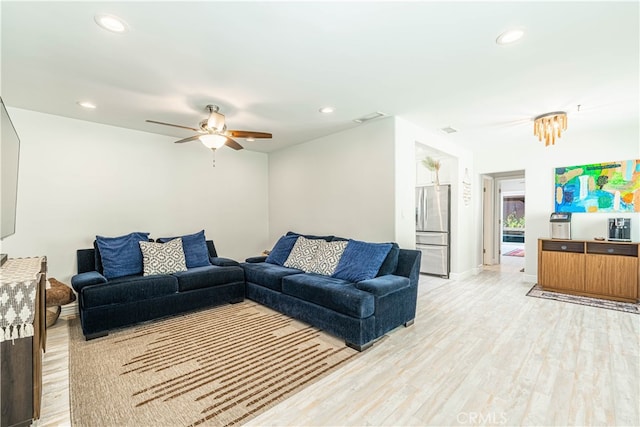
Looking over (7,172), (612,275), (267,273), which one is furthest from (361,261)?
(612,275)

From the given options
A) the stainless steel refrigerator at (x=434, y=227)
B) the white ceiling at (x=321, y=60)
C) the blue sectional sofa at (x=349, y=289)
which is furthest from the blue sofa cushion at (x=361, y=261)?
the stainless steel refrigerator at (x=434, y=227)

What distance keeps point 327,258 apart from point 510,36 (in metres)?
2.71

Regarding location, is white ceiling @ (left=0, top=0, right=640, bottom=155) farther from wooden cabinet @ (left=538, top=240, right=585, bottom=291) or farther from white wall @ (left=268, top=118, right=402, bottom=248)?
wooden cabinet @ (left=538, top=240, right=585, bottom=291)

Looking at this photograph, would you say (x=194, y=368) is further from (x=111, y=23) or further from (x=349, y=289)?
(x=111, y=23)

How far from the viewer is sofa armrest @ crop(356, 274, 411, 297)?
8.89 feet

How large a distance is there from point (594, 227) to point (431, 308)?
3.07 m

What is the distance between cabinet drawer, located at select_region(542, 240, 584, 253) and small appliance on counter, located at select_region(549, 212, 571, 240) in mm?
92

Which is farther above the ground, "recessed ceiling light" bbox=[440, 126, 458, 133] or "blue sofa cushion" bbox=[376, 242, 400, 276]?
"recessed ceiling light" bbox=[440, 126, 458, 133]

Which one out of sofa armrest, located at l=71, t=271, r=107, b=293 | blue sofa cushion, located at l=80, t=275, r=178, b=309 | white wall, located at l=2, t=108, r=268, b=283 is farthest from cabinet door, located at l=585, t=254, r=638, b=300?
sofa armrest, located at l=71, t=271, r=107, b=293

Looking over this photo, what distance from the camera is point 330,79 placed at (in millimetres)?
2656

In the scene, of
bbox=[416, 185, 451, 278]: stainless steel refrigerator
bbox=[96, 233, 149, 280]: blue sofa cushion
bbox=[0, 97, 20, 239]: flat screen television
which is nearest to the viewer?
bbox=[0, 97, 20, 239]: flat screen television

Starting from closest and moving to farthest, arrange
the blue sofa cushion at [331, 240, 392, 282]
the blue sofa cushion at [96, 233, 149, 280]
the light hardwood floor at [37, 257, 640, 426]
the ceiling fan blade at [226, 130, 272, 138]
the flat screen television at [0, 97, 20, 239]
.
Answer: the light hardwood floor at [37, 257, 640, 426] → the flat screen television at [0, 97, 20, 239] → the blue sofa cushion at [331, 240, 392, 282] → the ceiling fan blade at [226, 130, 272, 138] → the blue sofa cushion at [96, 233, 149, 280]

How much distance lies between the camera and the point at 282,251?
4.35 metres

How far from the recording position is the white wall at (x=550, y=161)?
4250 millimetres
